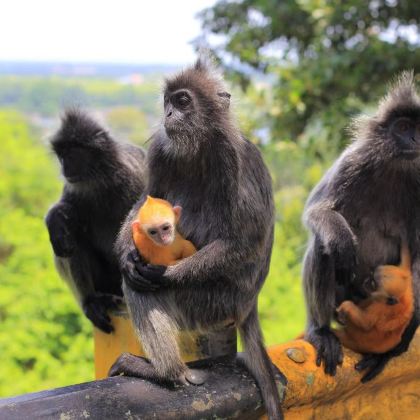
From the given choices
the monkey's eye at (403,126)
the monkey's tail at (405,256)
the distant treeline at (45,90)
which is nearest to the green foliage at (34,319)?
the monkey's eye at (403,126)

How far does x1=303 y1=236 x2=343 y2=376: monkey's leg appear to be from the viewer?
3.65 metres

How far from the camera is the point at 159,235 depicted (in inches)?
115

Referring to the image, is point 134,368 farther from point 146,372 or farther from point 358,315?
point 358,315

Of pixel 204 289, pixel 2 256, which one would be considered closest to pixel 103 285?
pixel 204 289

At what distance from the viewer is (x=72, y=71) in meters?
16.8

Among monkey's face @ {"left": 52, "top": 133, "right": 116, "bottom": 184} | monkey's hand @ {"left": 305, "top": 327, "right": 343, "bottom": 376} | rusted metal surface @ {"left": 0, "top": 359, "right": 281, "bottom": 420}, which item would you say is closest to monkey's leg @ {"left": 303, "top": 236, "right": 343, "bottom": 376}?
monkey's hand @ {"left": 305, "top": 327, "right": 343, "bottom": 376}

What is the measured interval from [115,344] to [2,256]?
5.01m

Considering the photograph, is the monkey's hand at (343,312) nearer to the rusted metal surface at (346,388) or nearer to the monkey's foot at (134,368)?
the rusted metal surface at (346,388)

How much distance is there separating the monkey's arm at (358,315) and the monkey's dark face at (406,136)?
927 mm

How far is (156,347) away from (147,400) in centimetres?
27

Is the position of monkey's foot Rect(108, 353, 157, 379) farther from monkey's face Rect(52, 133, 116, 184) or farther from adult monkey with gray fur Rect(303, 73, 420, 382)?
monkey's face Rect(52, 133, 116, 184)

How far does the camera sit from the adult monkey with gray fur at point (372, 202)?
3.81 m

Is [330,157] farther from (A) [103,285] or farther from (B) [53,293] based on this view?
(A) [103,285]

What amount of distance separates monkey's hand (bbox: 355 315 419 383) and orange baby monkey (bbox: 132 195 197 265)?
1.17m
